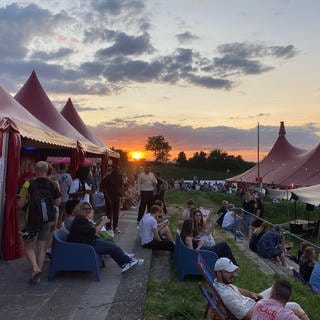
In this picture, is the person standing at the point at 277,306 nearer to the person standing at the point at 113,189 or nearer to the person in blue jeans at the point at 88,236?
the person in blue jeans at the point at 88,236

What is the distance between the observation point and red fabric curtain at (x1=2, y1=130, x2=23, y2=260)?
716cm

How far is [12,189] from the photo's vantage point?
285 inches

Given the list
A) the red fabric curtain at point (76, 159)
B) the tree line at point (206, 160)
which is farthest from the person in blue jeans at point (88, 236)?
the tree line at point (206, 160)

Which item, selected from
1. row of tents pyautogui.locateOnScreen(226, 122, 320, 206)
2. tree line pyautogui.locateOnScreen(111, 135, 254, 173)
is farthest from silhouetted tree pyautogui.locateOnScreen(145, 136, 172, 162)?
row of tents pyautogui.locateOnScreen(226, 122, 320, 206)

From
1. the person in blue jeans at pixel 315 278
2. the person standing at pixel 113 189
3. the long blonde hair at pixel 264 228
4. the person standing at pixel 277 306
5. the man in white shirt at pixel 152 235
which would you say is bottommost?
→ the person in blue jeans at pixel 315 278

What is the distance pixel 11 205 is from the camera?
7.21 metres

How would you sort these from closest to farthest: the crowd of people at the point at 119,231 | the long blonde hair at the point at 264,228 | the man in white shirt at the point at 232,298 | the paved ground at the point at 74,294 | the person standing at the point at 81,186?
1. the man in white shirt at the point at 232,298
2. the crowd of people at the point at 119,231
3. the paved ground at the point at 74,294
4. the person standing at the point at 81,186
5. the long blonde hair at the point at 264,228

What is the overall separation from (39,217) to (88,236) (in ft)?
2.38

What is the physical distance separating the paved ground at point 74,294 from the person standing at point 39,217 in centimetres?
31

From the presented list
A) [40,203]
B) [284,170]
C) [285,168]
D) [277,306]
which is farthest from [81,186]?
[285,168]

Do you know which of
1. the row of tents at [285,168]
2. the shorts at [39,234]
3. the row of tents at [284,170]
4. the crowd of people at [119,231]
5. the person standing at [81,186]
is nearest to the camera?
the crowd of people at [119,231]

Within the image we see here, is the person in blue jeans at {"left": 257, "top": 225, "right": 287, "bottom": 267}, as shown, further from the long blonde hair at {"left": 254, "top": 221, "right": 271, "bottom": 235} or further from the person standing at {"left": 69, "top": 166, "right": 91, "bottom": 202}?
the person standing at {"left": 69, "top": 166, "right": 91, "bottom": 202}

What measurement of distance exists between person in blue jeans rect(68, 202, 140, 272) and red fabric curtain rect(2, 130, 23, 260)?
43.6 inches

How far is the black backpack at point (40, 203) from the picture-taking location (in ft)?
20.5
